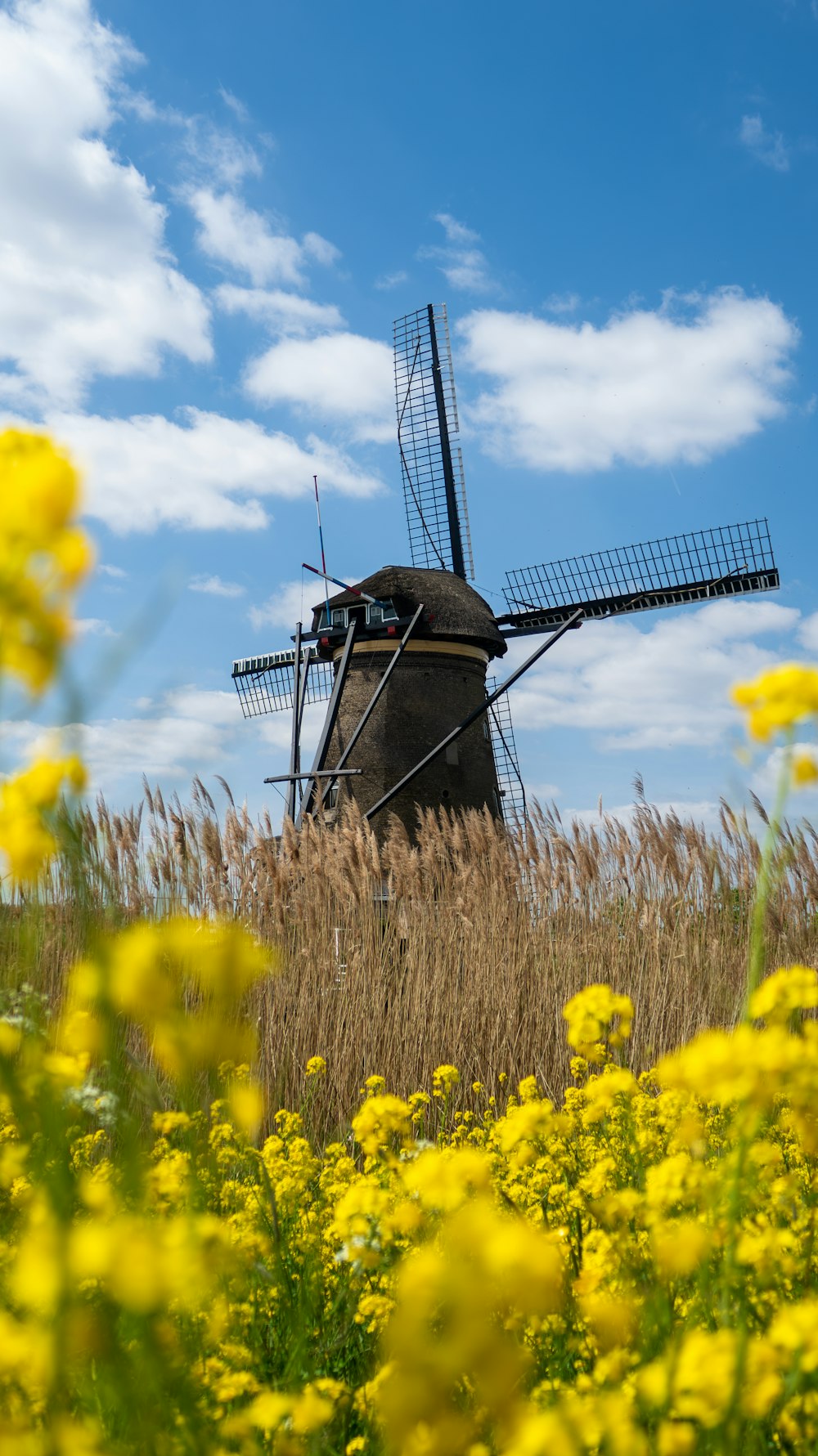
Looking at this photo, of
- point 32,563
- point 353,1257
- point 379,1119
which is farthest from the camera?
point 353,1257

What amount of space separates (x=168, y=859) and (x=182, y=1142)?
2.48 m

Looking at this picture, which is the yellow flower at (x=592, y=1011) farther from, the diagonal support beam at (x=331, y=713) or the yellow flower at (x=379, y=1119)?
the diagonal support beam at (x=331, y=713)

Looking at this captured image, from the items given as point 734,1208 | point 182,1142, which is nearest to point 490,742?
point 182,1142

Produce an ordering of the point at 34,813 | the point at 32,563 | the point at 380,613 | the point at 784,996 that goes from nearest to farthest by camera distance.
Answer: the point at 32,563 < the point at 34,813 < the point at 784,996 < the point at 380,613

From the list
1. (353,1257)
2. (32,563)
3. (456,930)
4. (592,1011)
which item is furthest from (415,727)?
(32,563)

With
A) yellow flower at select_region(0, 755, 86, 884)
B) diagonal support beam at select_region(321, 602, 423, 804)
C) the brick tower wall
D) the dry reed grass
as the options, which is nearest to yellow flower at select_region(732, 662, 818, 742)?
yellow flower at select_region(0, 755, 86, 884)

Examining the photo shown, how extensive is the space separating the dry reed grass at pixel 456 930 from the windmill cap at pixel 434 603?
31.9 ft

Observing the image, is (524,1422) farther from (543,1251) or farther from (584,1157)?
(584,1157)

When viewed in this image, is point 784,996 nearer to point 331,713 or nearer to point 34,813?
point 34,813

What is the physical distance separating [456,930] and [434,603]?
444 inches

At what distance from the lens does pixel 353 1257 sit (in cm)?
226

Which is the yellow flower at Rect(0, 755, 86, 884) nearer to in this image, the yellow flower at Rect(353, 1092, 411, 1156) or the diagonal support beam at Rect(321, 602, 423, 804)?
the yellow flower at Rect(353, 1092, 411, 1156)

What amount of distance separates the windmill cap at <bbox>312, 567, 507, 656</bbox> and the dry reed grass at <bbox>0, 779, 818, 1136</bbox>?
9730mm

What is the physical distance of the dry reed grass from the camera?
16.6ft
